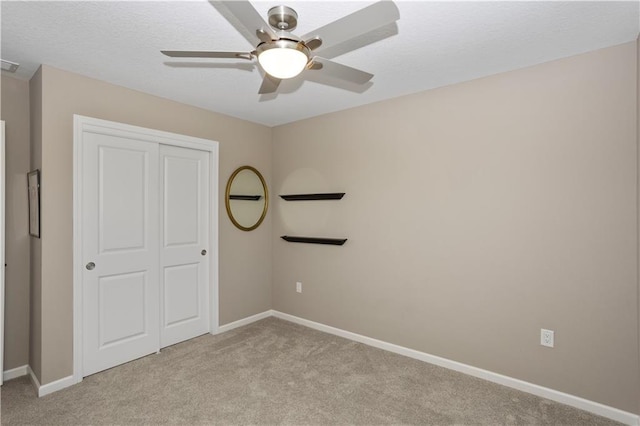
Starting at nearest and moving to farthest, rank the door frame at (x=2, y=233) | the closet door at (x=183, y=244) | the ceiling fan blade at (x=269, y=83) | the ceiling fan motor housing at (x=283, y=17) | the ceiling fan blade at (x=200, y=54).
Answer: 1. the ceiling fan motor housing at (x=283, y=17)
2. the ceiling fan blade at (x=200, y=54)
3. the ceiling fan blade at (x=269, y=83)
4. the door frame at (x=2, y=233)
5. the closet door at (x=183, y=244)

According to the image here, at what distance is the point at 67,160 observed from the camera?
2.60 metres

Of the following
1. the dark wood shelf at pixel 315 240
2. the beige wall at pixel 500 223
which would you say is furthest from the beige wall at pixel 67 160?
the beige wall at pixel 500 223

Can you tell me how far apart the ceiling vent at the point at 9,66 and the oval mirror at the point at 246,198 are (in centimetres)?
192

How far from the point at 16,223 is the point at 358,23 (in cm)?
303

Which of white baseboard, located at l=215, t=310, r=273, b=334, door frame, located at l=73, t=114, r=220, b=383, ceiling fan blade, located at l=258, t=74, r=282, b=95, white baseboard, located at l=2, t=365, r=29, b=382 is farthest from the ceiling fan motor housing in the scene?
white baseboard, located at l=2, t=365, r=29, b=382

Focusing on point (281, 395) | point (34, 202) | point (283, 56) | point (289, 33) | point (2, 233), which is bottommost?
point (281, 395)

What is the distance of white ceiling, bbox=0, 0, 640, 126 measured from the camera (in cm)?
179

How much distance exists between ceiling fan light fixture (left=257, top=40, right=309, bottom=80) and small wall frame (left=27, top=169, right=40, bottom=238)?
2.13 m

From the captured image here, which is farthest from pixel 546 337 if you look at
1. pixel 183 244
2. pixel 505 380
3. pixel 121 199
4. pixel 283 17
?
pixel 121 199

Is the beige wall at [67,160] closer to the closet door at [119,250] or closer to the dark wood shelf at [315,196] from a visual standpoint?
the closet door at [119,250]

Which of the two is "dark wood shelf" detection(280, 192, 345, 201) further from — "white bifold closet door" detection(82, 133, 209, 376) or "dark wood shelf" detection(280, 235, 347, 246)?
"white bifold closet door" detection(82, 133, 209, 376)

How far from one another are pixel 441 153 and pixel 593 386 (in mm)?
1967

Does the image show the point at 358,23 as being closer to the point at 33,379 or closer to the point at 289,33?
the point at 289,33

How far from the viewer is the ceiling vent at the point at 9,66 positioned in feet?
7.79
